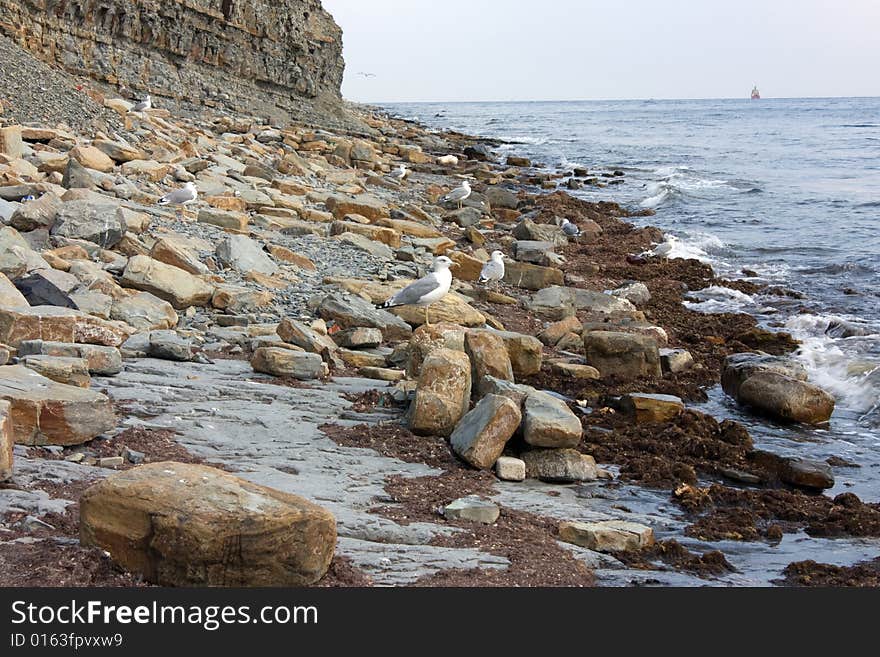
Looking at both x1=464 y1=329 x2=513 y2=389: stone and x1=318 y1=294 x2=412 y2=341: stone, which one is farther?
x1=318 y1=294 x2=412 y2=341: stone

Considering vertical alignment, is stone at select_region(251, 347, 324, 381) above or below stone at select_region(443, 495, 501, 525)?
above

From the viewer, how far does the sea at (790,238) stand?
8070 mm

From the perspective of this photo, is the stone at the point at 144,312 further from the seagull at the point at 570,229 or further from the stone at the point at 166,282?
the seagull at the point at 570,229

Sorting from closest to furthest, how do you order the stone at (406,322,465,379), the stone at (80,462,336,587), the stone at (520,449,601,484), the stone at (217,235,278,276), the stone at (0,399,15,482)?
the stone at (80,462,336,587) → the stone at (0,399,15,482) → the stone at (520,449,601,484) → the stone at (406,322,465,379) → the stone at (217,235,278,276)

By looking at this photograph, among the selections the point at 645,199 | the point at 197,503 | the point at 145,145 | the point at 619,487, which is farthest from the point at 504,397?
the point at 645,199

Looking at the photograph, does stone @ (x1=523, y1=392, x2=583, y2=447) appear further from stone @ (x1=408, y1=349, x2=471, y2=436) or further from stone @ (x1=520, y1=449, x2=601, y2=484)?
stone @ (x1=408, y1=349, x2=471, y2=436)

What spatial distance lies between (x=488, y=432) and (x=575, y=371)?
2.99 meters

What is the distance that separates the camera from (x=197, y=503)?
376 cm

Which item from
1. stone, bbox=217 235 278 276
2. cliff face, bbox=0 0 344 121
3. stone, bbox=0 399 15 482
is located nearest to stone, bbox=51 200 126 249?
stone, bbox=217 235 278 276

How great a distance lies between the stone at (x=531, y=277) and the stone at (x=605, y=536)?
8.66 m

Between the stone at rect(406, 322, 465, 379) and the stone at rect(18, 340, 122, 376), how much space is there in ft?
8.11

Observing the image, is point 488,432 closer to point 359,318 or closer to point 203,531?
point 203,531

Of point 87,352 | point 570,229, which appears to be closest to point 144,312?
point 87,352

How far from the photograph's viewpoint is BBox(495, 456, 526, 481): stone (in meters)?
6.15
